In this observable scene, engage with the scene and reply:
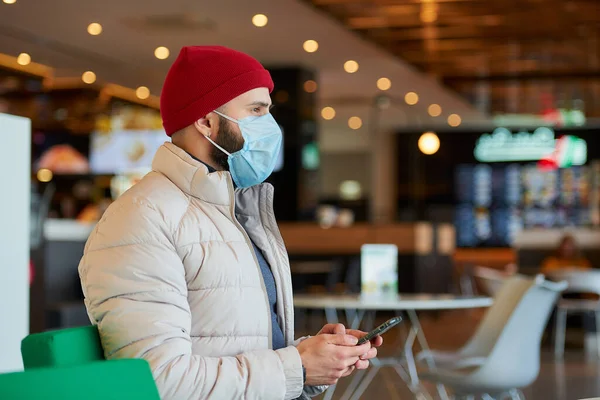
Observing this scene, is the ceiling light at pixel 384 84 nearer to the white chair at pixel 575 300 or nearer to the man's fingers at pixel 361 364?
the white chair at pixel 575 300

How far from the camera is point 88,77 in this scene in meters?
12.8

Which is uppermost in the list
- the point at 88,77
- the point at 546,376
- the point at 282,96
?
the point at 88,77

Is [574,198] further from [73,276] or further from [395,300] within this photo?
[395,300]

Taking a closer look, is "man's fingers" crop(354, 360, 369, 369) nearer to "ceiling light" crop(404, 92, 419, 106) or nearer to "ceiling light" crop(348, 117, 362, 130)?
"ceiling light" crop(404, 92, 419, 106)

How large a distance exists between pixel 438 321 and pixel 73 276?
604cm

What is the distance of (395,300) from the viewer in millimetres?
4977

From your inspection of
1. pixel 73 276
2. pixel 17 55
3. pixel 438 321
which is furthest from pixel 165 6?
pixel 438 321

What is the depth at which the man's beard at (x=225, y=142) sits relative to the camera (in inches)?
80.0

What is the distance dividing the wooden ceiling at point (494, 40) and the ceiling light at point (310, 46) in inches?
30.5

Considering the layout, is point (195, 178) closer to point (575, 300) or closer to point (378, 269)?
point (378, 269)

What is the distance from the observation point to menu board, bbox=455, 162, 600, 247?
20.5 meters

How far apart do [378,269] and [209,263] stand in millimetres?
3626

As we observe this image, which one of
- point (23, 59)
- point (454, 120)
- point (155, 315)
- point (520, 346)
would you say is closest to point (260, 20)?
point (23, 59)

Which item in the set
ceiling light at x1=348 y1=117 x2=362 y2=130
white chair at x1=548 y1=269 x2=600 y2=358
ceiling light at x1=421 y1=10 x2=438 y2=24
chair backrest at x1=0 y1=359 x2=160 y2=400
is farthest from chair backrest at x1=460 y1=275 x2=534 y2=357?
ceiling light at x1=348 y1=117 x2=362 y2=130
